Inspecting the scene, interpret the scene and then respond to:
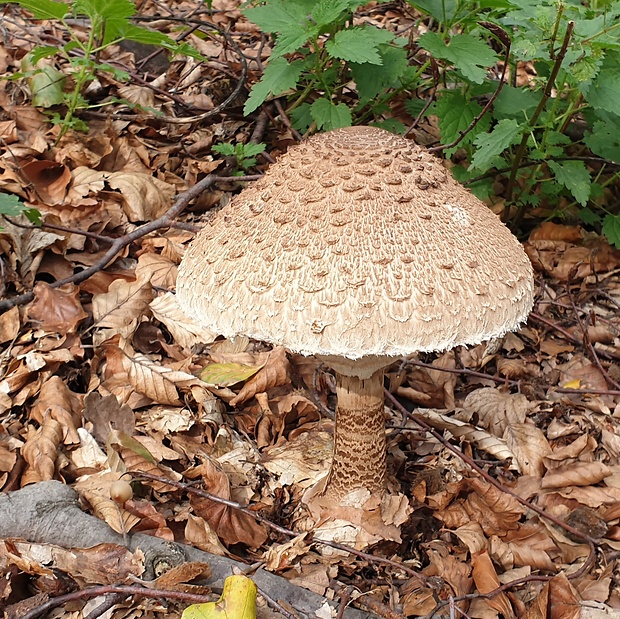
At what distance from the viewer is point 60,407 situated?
2965 millimetres

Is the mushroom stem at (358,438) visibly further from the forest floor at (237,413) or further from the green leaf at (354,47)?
the green leaf at (354,47)

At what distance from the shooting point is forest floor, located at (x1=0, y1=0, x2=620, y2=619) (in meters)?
2.53

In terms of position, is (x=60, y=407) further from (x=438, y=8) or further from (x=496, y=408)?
(x=438, y=8)

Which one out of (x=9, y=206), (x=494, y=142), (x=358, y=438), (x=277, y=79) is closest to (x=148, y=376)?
(x=9, y=206)

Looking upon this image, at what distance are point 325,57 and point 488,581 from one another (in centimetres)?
315

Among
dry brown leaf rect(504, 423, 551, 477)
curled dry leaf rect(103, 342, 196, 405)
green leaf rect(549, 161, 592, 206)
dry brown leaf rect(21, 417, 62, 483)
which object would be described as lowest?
dry brown leaf rect(504, 423, 551, 477)

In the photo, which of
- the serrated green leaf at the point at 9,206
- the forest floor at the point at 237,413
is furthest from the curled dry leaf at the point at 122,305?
the serrated green leaf at the point at 9,206

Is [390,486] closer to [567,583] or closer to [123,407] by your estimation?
[567,583]

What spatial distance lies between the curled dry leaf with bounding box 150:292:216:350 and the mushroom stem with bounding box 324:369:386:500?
1183 millimetres

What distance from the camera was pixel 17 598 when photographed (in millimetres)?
2143

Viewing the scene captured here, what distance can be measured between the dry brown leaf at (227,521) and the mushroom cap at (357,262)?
39.7 inches

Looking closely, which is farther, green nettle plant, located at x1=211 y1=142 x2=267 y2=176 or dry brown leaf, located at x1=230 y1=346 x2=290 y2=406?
green nettle plant, located at x1=211 y1=142 x2=267 y2=176

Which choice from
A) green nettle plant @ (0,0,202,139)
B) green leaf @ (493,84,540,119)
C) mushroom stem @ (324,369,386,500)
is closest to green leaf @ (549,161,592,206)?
green leaf @ (493,84,540,119)

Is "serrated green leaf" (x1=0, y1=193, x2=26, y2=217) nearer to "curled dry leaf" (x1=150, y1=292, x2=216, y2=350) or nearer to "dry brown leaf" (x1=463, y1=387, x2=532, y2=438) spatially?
"curled dry leaf" (x1=150, y1=292, x2=216, y2=350)
